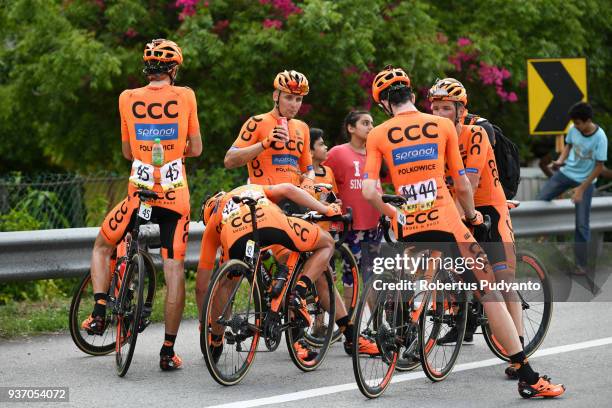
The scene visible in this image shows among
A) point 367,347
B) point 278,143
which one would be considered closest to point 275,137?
point 278,143

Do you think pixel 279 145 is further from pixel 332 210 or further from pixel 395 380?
pixel 395 380

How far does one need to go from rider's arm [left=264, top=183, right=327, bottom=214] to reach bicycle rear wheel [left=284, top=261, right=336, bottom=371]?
41 cm

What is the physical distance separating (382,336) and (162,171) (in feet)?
Answer: 6.80

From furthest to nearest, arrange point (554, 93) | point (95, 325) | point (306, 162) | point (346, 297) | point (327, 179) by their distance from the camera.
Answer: point (554, 93) → point (327, 179) → point (346, 297) → point (306, 162) → point (95, 325)

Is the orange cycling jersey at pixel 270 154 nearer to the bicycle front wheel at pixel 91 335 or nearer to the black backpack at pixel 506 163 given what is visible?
the bicycle front wheel at pixel 91 335

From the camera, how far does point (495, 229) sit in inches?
353

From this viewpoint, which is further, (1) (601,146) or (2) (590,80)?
(2) (590,80)

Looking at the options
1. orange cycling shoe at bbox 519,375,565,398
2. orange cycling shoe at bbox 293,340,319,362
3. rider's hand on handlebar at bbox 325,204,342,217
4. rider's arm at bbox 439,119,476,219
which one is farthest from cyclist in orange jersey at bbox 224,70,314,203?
orange cycling shoe at bbox 519,375,565,398

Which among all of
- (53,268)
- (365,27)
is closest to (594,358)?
(53,268)

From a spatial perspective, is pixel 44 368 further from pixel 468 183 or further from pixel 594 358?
pixel 594 358

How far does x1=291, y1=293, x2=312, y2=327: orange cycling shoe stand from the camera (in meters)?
8.56

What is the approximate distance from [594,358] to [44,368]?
3.92 m

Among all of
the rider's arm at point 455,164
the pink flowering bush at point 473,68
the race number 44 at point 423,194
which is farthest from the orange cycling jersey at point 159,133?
the pink flowering bush at point 473,68

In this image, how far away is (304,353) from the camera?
29.1 feet
